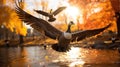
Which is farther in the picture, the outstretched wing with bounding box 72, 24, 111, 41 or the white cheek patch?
the white cheek patch

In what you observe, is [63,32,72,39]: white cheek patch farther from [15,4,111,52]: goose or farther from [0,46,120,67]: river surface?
[0,46,120,67]: river surface

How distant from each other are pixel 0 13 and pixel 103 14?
17.6 meters

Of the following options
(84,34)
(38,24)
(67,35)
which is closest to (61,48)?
(67,35)

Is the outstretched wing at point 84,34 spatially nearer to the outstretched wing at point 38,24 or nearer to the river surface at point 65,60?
the outstretched wing at point 38,24

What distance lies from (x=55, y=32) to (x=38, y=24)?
3.22ft

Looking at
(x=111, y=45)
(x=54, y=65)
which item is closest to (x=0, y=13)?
(x=111, y=45)

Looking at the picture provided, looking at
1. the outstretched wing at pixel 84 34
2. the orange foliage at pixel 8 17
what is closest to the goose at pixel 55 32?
the outstretched wing at pixel 84 34

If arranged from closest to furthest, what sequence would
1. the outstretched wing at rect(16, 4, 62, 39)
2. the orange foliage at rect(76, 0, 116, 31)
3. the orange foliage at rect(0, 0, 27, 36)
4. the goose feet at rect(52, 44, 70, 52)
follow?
1. the outstretched wing at rect(16, 4, 62, 39)
2. the goose feet at rect(52, 44, 70, 52)
3. the orange foliage at rect(76, 0, 116, 31)
4. the orange foliage at rect(0, 0, 27, 36)

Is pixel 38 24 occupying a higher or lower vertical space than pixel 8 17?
lower

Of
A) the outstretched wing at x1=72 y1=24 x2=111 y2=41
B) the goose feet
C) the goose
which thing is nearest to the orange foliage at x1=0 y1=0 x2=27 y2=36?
the goose feet

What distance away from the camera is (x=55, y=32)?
16.1 m

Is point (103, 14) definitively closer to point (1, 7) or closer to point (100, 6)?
point (100, 6)

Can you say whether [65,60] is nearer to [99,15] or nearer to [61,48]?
[61,48]

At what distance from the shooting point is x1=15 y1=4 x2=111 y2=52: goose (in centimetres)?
1521
